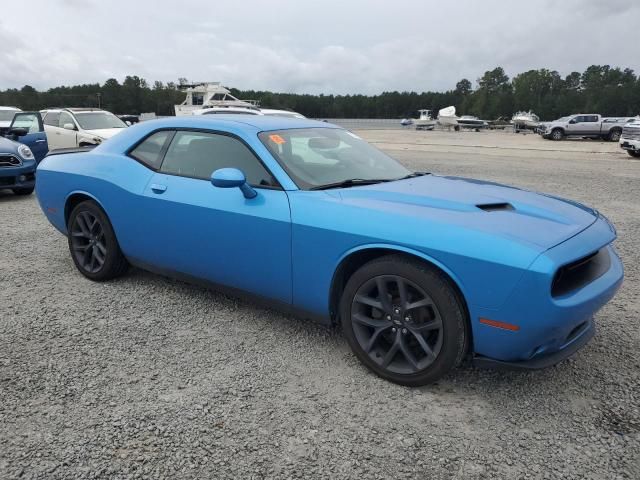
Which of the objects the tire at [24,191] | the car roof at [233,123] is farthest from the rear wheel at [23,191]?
the car roof at [233,123]

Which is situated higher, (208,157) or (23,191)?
(208,157)

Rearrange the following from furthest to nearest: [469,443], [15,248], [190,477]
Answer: [15,248], [469,443], [190,477]

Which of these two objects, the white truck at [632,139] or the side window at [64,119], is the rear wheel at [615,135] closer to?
the white truck at [632,139]

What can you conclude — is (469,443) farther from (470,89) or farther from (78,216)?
(470,89)

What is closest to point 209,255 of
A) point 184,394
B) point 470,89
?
point 184,394

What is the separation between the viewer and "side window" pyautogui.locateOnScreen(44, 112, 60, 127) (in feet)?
43.1

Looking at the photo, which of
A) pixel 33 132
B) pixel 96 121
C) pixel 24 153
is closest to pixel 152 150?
pixel 24 153

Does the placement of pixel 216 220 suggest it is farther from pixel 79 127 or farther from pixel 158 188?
pixel 79 127

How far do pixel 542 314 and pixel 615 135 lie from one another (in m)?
35.8

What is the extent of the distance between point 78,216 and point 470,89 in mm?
149017

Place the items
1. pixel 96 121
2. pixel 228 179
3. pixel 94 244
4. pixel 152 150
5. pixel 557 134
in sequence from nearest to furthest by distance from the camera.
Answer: pixel 228 179, pixel 152 150, pixel 94 244, pixel 96 121, pixel 557 134

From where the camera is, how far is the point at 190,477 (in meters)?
2.09

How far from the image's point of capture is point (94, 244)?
14.2 ft

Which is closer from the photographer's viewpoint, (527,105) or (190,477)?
(190,477)
